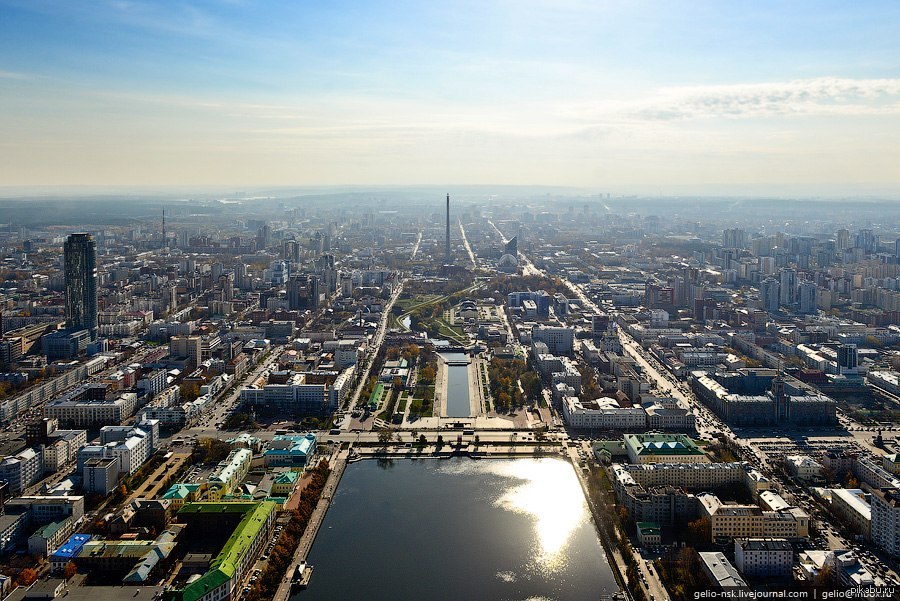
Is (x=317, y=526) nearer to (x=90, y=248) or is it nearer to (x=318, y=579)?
(x=318, y=579)

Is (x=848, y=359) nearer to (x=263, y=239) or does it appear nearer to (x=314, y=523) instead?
(x=314, y=523)

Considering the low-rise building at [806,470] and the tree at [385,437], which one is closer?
the low-rise building at [806,470]

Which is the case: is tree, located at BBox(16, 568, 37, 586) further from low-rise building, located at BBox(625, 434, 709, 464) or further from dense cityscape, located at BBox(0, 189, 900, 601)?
low-rise building, located at BBox(625, 434, 709, 464)

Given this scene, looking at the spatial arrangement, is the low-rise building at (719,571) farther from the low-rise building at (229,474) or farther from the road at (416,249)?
the road at (416,249)

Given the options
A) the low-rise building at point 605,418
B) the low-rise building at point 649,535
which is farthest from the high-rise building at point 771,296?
the low-rise building at point 649,535

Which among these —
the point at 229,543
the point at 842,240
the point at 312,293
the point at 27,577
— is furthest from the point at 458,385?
the point at 842,240

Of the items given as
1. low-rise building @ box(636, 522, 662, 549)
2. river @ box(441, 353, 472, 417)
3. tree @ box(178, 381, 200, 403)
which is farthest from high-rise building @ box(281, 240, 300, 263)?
low-rise building @ box(636, 522, 662, 549)

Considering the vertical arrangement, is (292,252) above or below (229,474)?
above
